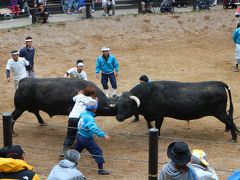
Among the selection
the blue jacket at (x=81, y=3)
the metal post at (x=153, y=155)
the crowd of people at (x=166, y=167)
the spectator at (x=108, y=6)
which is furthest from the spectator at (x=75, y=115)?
the blue jacket at (x=81, y=3)

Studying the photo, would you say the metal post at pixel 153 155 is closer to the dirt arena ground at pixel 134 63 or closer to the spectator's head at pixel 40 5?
the dirt arena ground at pixel 134 63

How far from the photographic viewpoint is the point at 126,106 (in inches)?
453

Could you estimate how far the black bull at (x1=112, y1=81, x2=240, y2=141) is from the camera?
11.4 m

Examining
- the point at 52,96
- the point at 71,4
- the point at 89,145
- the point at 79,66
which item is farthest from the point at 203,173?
the point at 71,4

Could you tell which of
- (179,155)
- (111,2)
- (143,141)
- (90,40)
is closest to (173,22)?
(111,2)

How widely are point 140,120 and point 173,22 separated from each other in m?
12.5

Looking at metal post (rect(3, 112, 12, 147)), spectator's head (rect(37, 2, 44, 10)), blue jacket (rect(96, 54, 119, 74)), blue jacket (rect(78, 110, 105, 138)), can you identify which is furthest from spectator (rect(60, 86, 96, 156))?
spectator's head (rect(37, 2, 44, 10))

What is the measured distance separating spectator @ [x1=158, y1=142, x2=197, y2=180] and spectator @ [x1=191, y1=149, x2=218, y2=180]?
0.08 metres

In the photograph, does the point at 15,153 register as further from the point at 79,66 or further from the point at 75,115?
the point at 79,66

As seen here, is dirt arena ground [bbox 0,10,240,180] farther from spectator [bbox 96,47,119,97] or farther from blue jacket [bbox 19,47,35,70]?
spectator [bbox 96,47,119,97]

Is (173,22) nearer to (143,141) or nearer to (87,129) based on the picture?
(143,141)

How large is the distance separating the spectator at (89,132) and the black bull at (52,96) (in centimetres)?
223

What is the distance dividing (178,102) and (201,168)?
5193mm

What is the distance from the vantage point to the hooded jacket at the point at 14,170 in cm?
597
